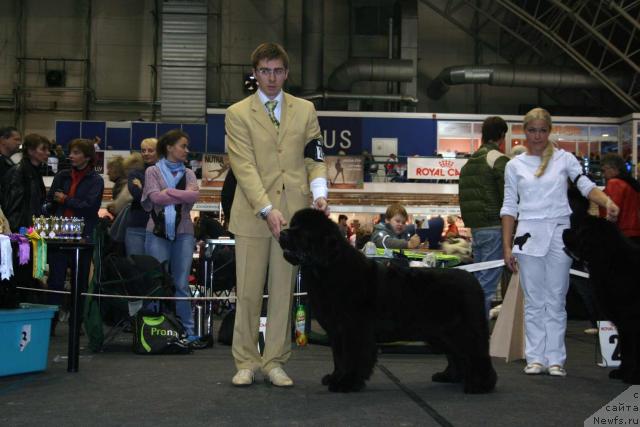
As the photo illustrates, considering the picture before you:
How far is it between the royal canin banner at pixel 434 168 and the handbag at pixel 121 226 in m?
16.3

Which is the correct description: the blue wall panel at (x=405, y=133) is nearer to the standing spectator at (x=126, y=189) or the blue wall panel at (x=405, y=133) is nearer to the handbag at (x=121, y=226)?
the standing spectator at (x=126, y=189)

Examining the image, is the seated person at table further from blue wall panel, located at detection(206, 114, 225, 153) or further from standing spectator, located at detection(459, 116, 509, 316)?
blue wall panel, located at detection(206, 114, 225, 153)

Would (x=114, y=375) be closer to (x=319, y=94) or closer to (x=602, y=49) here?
(x=319, y=94)

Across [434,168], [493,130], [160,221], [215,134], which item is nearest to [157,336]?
[160,221]

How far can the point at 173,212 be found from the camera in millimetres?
5988

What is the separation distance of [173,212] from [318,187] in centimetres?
228

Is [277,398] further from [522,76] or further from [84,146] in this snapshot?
[522,76]

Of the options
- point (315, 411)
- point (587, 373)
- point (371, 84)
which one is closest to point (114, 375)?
point (315, 411)

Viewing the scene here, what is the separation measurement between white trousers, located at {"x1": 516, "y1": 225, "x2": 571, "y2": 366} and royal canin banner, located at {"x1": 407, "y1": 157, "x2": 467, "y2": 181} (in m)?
17.6

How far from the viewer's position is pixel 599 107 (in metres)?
27.5

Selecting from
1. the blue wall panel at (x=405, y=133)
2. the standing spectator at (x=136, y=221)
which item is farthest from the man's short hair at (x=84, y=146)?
the blue wall panel at (x=405, y=133)

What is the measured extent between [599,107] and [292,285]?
84.6 ft

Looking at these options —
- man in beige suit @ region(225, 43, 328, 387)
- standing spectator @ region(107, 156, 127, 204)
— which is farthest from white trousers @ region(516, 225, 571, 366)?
standing spectator @ region(107, 156, 127, 204)

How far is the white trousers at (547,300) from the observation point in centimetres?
448
